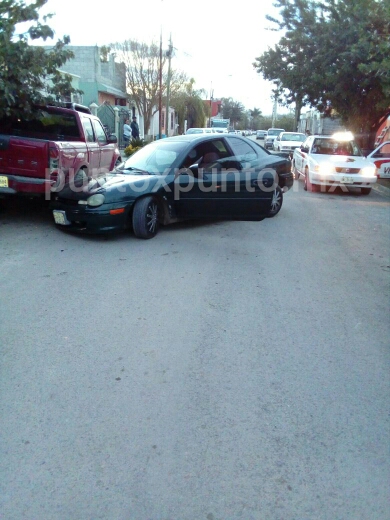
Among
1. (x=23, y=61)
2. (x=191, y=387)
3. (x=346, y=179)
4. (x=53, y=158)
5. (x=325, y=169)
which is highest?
(x=23, y=61)

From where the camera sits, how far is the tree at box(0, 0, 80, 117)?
8.49 m

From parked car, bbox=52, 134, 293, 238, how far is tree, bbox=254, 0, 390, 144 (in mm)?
8325

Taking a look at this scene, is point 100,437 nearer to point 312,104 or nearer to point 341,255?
point 341,255

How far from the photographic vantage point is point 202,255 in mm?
7395

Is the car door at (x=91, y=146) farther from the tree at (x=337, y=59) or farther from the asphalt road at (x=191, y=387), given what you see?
the tree at (x=337, y=59)

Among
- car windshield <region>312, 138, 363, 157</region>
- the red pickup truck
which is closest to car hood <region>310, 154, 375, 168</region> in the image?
car windshield <region>312, 138, 363, 157</region>

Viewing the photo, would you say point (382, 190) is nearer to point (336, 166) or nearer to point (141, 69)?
point (336, 166)

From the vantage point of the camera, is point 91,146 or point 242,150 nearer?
point 242,150

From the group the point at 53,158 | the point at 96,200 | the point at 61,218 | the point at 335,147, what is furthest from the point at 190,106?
the point at 96,200

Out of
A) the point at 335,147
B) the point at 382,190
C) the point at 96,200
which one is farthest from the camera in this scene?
the point at 382,190

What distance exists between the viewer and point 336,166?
14.1 metres

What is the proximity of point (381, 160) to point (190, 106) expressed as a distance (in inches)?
1443

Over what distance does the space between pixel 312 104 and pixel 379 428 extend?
2147 centimetres

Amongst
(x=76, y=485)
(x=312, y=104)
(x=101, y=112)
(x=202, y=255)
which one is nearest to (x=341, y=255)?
(x=202, y=255)
